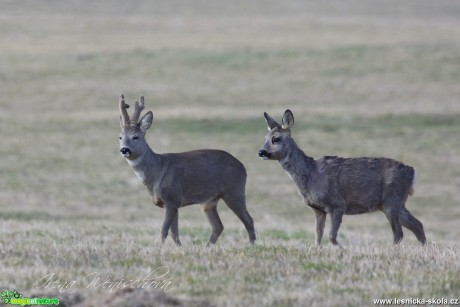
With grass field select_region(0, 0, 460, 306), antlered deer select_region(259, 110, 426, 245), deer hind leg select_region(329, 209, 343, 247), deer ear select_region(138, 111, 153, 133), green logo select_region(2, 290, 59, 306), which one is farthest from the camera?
deer ear select_region(138, 111, 153, 133)

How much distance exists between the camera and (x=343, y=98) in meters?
43.2

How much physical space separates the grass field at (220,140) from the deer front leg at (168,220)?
47cm

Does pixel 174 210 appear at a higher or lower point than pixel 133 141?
lower

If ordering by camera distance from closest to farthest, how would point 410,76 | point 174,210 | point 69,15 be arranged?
point 174,210, point 410,76, point 69,15

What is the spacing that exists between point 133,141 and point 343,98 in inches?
1203


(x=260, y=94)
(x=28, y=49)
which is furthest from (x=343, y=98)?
(x=28, y=49)

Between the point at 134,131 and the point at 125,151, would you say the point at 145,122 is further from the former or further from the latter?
the point at 125,151

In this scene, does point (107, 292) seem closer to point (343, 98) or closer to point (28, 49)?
point (343, 98)

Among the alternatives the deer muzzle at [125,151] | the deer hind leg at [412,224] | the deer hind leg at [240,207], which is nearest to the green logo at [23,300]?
the deer muzzle at [125,151]

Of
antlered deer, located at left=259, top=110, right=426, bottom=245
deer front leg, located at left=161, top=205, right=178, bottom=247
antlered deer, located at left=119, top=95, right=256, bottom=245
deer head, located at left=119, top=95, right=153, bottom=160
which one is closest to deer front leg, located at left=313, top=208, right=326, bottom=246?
antlered deer, located at left=259, top=110, right=426, bottom=245

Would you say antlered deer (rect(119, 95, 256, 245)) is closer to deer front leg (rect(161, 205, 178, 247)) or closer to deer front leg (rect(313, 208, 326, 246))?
deer front leg (rect(161, 205, 178, 247))

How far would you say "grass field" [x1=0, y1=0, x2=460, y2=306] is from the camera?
923 cm

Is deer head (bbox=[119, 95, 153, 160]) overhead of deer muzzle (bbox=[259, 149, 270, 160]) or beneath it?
overhead

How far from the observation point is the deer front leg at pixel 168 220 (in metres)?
12.8
